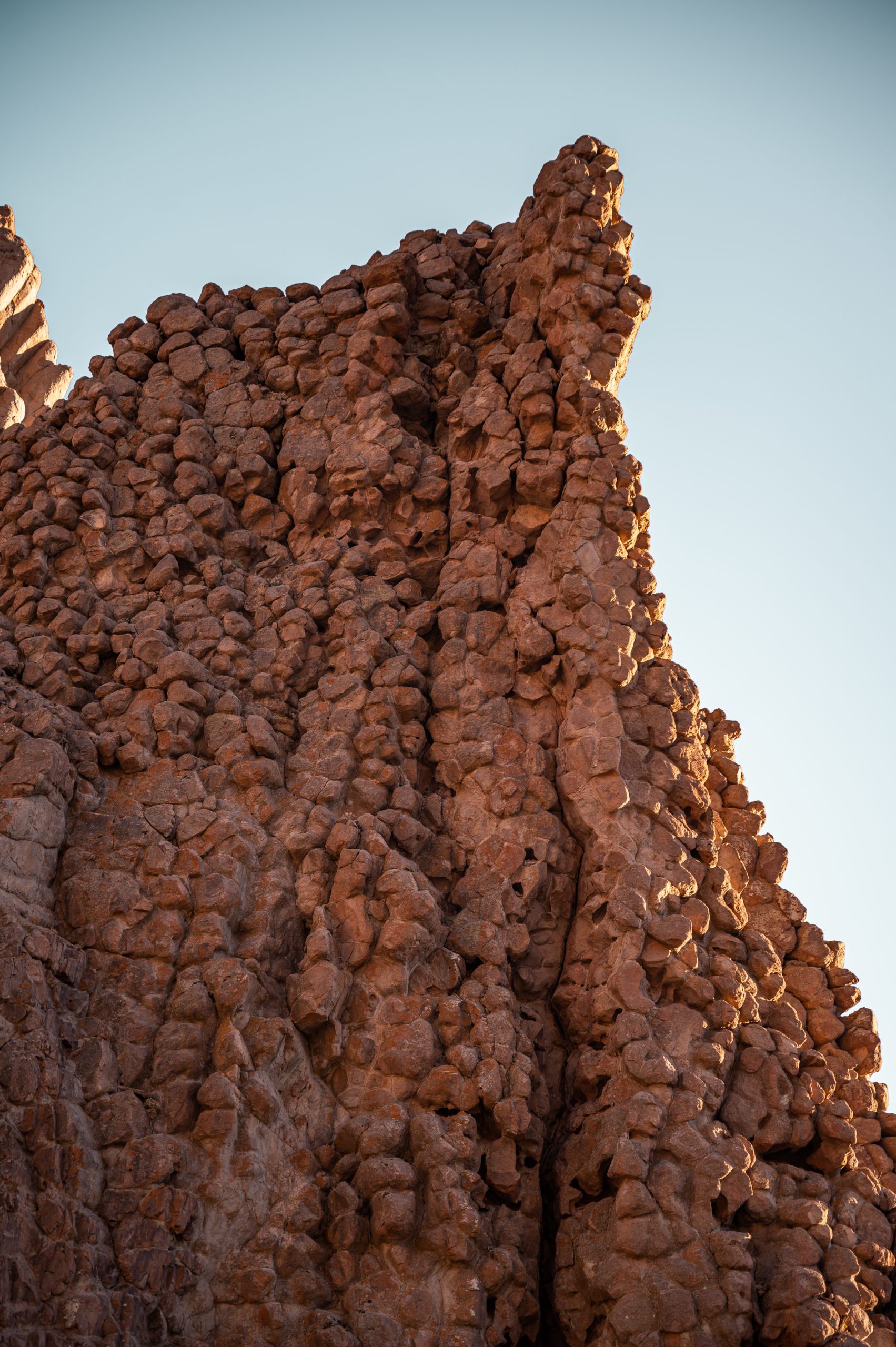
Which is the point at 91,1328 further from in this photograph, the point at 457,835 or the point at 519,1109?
the point at 457,835

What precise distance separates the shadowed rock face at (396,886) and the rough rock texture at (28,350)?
433cm

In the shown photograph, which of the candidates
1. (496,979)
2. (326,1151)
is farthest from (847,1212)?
(326,1151)

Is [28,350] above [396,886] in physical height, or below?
above

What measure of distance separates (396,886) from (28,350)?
9152 mm

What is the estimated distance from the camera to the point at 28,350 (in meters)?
13.6

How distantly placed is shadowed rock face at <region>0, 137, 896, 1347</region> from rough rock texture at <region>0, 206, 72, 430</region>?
4327 millimetres

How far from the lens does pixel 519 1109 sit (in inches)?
246

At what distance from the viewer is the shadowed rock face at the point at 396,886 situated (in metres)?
5.76

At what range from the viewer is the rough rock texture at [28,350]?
13016mm

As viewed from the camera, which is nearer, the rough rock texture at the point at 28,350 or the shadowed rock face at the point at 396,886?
the shadowed rock face at the point at 396,886

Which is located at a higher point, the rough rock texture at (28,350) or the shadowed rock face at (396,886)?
the rough rock texture at (28,350)

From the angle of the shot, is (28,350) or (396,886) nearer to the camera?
(396,886)

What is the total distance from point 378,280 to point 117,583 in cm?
305

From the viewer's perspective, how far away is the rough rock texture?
13.0 meters
